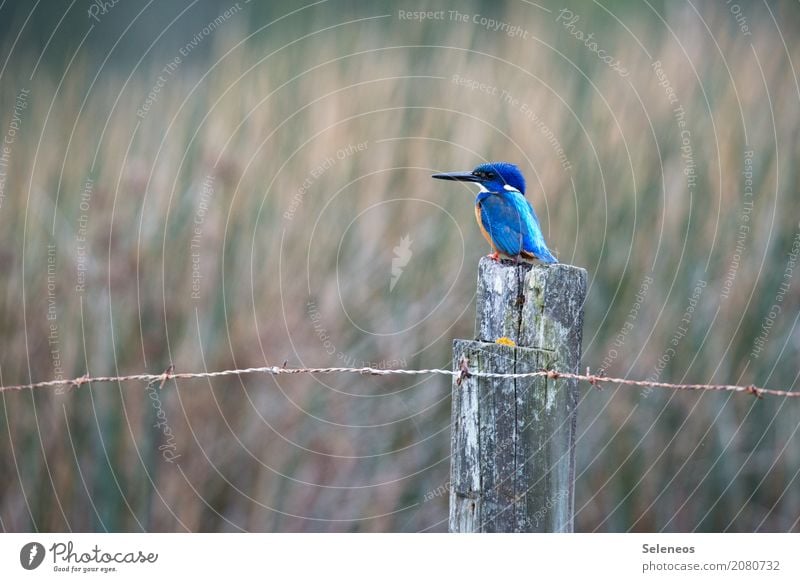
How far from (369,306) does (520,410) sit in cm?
215

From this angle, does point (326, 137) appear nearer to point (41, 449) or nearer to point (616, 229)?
point (616, 229)

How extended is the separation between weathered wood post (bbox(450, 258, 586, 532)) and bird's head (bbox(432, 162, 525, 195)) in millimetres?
1269

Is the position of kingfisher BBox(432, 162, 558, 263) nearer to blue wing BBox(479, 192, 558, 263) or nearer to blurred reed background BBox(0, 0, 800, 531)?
blue wing BBox(479, 192, 558, 263)

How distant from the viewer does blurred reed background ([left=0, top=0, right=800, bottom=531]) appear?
4848 millimetres

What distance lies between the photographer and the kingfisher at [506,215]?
12.4 ft

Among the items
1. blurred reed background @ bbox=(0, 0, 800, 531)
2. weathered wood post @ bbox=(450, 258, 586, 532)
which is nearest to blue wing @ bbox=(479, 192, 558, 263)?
weathered wood post @ bbox=(450, 258, 586, 532)

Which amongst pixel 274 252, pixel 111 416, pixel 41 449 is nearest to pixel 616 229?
pixel 274 252

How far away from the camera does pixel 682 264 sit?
16.3 ft

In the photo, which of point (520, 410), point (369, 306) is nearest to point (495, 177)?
point (369, 306)

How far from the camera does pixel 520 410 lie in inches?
113

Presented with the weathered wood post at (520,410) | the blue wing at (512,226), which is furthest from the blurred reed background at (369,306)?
the weathered wood post at (520,410)

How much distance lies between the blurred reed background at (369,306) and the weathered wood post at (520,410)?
1.95 m

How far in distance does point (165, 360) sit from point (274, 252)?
2.44ft

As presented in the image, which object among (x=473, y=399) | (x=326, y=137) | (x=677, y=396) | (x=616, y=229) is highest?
(x=326, y=137)
